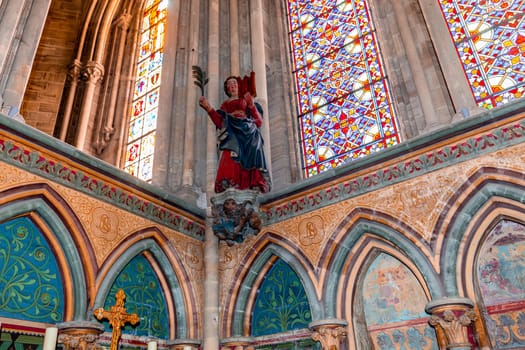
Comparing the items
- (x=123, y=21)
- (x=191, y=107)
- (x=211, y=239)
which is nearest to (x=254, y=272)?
(x=211, y=239)

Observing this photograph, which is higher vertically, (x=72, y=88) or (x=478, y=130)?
(x=72, y=88)

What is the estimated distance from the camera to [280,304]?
5766 mm

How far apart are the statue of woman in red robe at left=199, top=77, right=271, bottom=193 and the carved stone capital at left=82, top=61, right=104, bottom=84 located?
17.6ft

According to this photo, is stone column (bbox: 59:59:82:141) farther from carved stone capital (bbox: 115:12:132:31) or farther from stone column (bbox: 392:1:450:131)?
stone column (bbox: 392:1:450:131)

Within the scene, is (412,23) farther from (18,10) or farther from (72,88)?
(72,88)

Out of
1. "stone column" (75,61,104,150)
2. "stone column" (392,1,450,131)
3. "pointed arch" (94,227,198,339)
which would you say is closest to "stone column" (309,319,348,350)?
"pointed arch" (94,227,198,339)

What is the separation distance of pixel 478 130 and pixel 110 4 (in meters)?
9.77

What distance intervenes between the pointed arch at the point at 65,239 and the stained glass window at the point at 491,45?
4801 millimetres

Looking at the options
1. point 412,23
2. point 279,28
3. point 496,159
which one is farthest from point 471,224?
point 279,28

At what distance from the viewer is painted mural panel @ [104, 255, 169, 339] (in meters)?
5.25

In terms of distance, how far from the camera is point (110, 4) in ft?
38.4

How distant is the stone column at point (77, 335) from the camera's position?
4445mm

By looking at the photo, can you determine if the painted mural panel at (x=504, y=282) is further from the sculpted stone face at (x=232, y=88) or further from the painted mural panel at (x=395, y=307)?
the sculpted stone face at (x=232, y=88)

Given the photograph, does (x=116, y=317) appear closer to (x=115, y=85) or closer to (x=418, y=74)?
(x=418, y=74)
